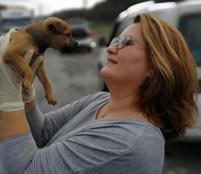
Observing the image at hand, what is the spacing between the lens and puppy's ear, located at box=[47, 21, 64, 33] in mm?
2525

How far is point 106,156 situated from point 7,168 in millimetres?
326

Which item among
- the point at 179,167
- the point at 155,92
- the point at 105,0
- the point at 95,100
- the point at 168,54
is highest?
the point at 168,54

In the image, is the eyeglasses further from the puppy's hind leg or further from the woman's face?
the puppy's hind leg

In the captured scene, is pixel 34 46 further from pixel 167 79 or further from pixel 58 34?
pixel 167 79

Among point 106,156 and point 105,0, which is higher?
point 106,156

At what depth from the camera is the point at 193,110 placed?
2006mm

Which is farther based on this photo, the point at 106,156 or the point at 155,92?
the point at 155,92

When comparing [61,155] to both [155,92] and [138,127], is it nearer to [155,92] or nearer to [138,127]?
[138,127]

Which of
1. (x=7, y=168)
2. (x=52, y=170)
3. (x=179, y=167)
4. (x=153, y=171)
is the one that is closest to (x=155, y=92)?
(x=153, y=171)

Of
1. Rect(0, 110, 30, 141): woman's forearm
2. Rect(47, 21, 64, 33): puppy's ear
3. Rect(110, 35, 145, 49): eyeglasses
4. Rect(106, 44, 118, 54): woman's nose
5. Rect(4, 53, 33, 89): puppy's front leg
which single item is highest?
Rect(110, 35, 145, 49): eyeglasses

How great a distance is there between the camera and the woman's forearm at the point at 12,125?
179cm

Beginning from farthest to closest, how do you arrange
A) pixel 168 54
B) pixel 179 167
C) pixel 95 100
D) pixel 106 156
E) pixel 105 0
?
pixel 105 0
pixel 179 167
pixel 95 100
pixel 168 54
pixel 106 156

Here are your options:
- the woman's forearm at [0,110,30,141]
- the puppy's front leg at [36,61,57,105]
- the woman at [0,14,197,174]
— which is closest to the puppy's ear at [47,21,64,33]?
the puppy's front leg at [36,61,57,105]

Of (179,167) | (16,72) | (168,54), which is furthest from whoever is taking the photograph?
(179,167)
